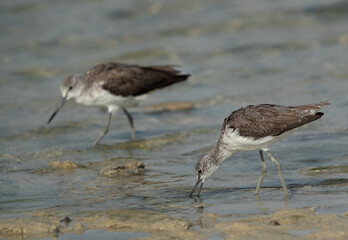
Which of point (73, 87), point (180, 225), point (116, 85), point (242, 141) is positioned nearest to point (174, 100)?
point (116, 85)

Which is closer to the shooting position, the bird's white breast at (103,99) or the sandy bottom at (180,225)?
the sandy bottom at (180,225)

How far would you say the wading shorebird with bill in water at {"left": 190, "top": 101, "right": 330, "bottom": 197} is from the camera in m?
7.70

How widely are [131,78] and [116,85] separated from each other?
0.33 metres

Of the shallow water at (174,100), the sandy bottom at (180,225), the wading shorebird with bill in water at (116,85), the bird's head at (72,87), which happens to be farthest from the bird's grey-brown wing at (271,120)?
the bird's head at (72,87)

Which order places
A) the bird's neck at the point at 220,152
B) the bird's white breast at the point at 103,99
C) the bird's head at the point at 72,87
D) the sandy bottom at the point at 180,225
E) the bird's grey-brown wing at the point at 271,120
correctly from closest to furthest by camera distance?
the sandy bottom at the point at 180,225
the bird's grey-brown wing at the point at 271,120
the bird's neck at the point at 220,152
the bird's white breast at the point at 103,99
the bird's head at the point at 72,87

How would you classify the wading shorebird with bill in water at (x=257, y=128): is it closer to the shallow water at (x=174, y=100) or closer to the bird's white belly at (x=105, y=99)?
the shallow water at (x=174, y=100)

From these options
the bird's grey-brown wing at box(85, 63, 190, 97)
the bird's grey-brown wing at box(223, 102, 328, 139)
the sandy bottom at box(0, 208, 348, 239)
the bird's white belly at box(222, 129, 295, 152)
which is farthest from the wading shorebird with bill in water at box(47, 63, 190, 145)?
the sandy bottom at box(0, 208, 348, 239)

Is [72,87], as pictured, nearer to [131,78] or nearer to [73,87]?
[73,87]

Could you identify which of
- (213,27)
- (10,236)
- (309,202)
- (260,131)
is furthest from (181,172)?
(213,27)

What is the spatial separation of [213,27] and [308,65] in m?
4.43

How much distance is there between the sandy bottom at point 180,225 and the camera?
5996mm

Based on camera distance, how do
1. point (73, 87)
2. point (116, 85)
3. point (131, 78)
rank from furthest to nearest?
point (73, 87), point (131, 78), point (116, 85)

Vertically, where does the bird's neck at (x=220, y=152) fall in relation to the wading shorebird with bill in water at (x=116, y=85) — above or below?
above

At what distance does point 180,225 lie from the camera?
642 cm
